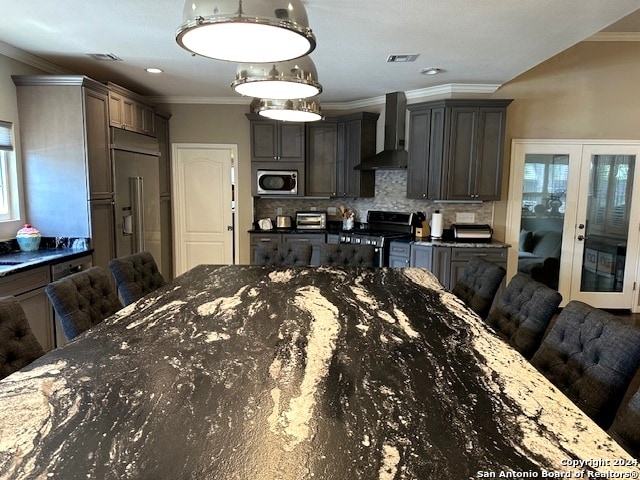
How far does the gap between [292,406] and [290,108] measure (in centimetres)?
184

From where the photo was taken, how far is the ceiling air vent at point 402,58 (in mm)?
3498

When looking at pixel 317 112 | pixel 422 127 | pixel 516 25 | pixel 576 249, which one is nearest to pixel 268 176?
pixel 422 127

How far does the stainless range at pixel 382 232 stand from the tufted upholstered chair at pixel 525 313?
7.98ft

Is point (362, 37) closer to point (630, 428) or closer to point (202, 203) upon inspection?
point (630, 428)

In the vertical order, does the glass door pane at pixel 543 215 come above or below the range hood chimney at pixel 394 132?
below

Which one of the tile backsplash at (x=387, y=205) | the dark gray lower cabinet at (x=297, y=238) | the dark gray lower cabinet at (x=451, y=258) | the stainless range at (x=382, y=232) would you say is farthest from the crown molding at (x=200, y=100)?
the dark gray lower cabinet at (x=451, y=258)

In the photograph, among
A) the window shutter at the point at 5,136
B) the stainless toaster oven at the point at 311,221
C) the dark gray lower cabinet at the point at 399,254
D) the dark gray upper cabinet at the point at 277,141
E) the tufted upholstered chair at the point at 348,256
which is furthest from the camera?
the stainless toaster oven at the point at 311,221

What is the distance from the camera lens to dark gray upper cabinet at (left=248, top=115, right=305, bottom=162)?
212 inches

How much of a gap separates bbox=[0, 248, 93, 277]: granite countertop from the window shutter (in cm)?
91

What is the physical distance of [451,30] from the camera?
9.55ft

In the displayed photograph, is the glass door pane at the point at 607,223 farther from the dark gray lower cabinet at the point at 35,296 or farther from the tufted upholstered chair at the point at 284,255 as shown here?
the dark gray lower cabinet at the point at 35,296

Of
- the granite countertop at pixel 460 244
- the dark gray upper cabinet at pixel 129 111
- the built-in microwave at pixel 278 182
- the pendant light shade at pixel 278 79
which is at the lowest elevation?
the granite countertop at pixel 460 244

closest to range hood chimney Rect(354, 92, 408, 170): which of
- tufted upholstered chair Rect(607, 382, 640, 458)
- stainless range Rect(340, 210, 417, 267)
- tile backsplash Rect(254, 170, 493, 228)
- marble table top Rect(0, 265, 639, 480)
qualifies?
tile backsplash Rect(254, 170, 493, 228)

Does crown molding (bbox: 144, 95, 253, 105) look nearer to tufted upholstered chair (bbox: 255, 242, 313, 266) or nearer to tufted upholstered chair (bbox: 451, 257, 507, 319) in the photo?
tufted upholstered chair (bbox: 255, 242, 313, 266)
